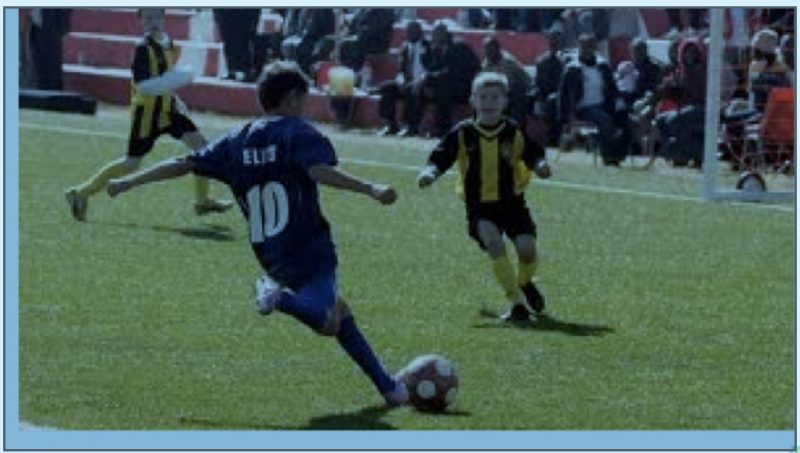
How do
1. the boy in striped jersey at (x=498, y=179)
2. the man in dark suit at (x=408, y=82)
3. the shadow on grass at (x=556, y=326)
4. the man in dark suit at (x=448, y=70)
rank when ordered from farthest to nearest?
the man in dark suit at (x=408, y=82) → the man in dark suit at (x=448, y=70) → the boy in striped jersey at (x=498, y=179) → the shadow on grass at (x=556, y=326)

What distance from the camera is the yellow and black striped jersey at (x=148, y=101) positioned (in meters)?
18.8

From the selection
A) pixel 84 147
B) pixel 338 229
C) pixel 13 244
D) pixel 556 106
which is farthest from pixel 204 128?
pixel 13 244

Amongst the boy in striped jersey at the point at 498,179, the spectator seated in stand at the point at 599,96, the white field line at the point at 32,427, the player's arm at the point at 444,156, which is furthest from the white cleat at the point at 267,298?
the spectator seated in stand at the point at 599,96

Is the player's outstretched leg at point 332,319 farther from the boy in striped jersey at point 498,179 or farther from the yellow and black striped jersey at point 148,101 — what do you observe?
the yellow and black striped jersey at point 148,101

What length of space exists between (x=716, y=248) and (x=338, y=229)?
2.73 meters

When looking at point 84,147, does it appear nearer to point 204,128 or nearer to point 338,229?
point 204,128

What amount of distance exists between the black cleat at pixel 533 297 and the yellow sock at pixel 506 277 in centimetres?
23

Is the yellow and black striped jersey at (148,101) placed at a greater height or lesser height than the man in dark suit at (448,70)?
greater

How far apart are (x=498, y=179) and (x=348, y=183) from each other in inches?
143

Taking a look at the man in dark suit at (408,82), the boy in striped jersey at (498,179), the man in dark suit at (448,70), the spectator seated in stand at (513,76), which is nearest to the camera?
the boy in striped jersey at (498,179)

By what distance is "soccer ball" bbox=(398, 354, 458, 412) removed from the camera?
1079cm

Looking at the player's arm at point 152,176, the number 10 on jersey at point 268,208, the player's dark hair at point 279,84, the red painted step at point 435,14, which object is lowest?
the red painted step at point 435,14

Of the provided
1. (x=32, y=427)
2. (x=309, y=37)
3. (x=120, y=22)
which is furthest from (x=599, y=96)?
(x=32, y=427)

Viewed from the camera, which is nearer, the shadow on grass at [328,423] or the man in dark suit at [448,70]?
the shadow on grass at [328,423]
